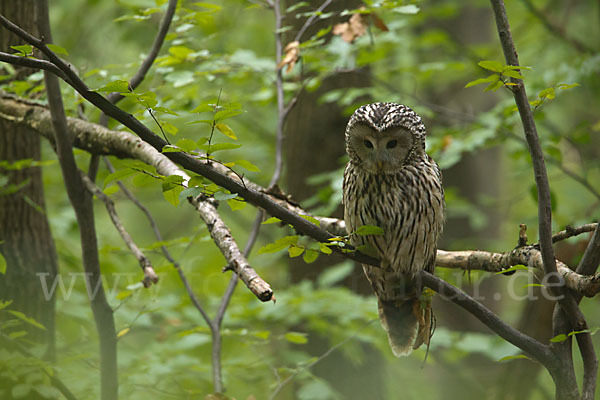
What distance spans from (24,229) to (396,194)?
2.33 meters

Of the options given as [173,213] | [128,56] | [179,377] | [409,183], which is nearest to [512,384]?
[179,377]

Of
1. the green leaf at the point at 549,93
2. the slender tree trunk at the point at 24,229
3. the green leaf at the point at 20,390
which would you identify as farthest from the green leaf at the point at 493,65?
the slender tree trunk at the point at 24,229

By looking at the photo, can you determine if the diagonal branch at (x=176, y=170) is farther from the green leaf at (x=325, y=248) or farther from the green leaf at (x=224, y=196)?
the green leaf at (x=224, y=196)

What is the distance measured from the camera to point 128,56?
8.99 meters

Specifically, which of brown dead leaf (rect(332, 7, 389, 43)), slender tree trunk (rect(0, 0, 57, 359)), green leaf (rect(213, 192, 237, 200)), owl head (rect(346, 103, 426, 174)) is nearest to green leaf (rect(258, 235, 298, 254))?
green leaf (rect(213, 192, 237, 200))

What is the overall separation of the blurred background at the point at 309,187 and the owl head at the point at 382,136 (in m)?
0.44

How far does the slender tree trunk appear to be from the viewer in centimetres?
344

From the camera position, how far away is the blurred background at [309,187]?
3562mm

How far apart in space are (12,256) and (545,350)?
298 cm

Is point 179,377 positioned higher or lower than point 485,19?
lower

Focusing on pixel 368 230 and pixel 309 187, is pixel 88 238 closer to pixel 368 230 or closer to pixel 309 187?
pixel 368 230

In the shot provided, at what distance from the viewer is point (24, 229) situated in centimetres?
→ 358

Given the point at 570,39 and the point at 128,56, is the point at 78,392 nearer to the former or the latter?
the point at 570,39

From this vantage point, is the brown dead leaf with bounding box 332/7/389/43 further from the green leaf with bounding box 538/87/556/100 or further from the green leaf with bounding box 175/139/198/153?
the green leaf with bounding box 175/139/198/153
